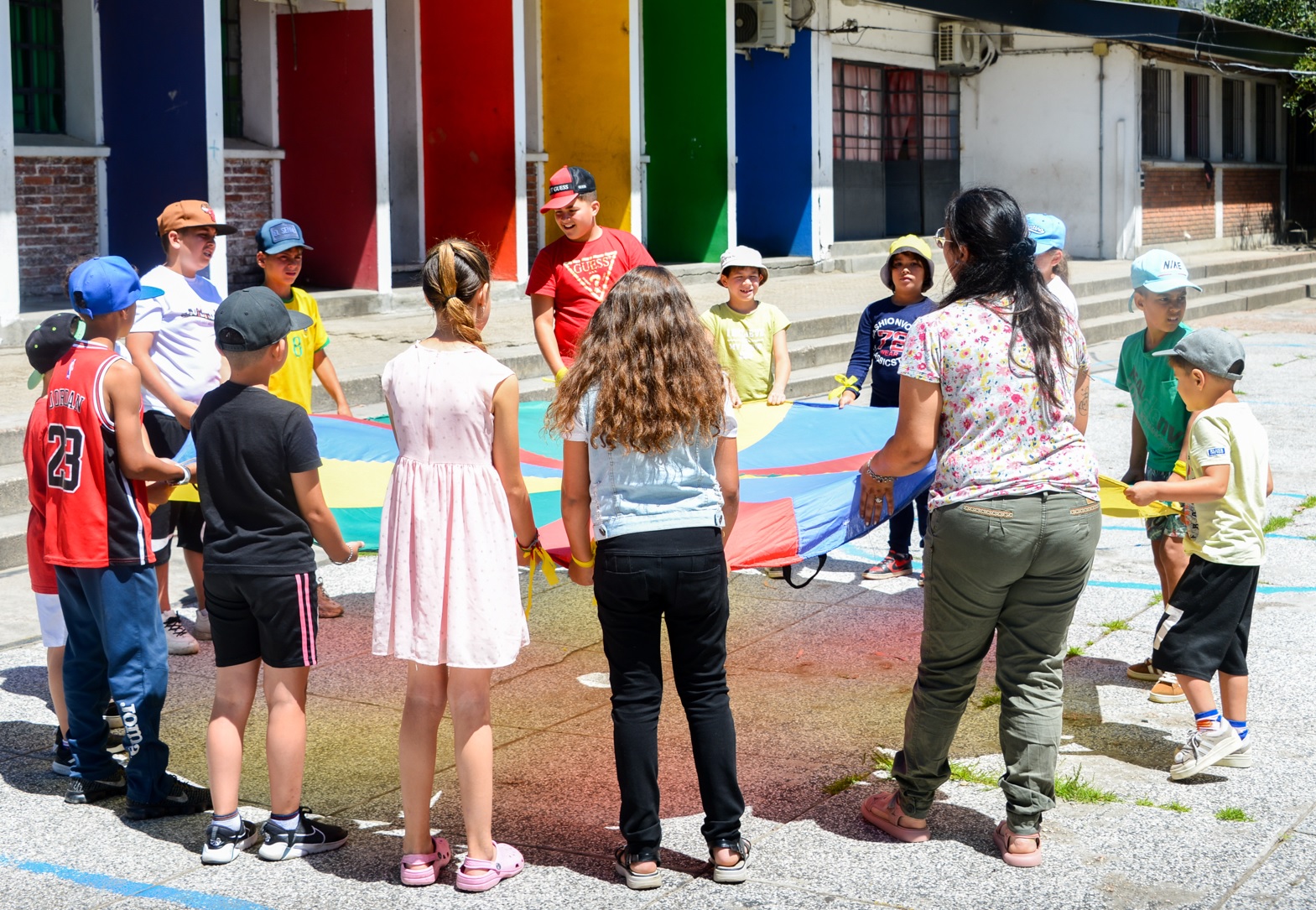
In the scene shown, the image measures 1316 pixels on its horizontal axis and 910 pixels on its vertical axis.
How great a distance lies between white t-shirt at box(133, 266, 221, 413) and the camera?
19.6 ft

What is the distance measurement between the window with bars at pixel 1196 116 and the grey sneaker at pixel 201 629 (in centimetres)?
2458

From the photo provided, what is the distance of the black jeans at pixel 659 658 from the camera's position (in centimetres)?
394

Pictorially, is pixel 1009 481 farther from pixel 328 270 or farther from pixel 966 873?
pixel 328 270

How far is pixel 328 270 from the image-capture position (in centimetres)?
1426

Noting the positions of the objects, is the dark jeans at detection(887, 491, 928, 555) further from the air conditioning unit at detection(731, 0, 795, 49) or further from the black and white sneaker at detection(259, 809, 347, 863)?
the air conditioning unit at detection(731, 0, 795, 49)

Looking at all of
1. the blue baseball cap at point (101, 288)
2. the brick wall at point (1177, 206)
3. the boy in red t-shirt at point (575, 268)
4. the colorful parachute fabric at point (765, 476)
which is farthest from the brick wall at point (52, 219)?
the brick wall at point (1177, 206)

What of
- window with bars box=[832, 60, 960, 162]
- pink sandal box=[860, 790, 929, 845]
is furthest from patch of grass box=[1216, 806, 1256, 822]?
window with bars box=[832, 60, 960, 162]

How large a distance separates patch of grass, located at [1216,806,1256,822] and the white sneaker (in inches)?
10.3

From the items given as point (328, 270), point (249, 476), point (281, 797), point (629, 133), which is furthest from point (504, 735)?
point (629, 133)

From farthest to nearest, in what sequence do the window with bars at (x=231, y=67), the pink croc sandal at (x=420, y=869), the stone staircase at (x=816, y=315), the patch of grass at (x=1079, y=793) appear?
the window with bars at (x=231, y=67)
the stone staircase at (x=816, y=315)
the patch of grass at (x=1079, y=793)
the pink croc sandal at (x=420, y=869)

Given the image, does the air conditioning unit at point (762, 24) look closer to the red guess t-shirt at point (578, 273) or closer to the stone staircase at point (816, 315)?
the stone staircase at point (816, 315)

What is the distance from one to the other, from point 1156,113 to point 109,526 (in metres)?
24.7

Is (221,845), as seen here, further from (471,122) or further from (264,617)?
(471,122)

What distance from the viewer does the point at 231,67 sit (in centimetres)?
1417
